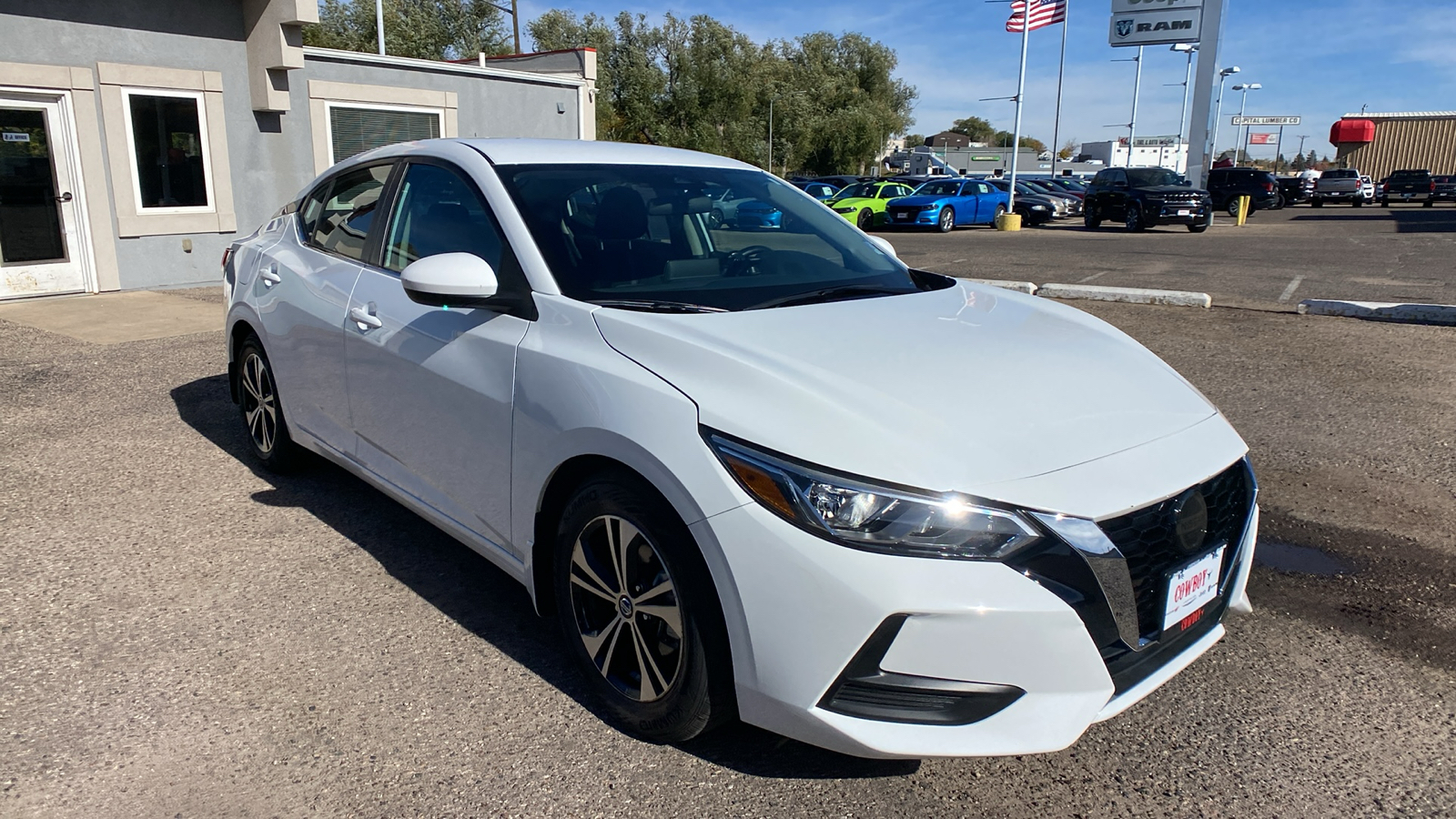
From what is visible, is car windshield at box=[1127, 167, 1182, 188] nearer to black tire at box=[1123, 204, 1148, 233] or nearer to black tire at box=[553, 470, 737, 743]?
black tire at box=[1123, 204, 1148, 233]

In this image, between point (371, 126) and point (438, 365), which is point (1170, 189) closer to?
point (371, 126)

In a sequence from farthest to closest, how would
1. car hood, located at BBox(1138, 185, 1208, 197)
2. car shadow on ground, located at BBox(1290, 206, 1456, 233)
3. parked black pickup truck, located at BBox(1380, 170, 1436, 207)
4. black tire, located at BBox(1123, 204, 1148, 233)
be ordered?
parked black pickup truck, located at BBox(1380, 170, 1436, 207) < black tire, located at BBox(1123, 204, 1148, 233) < car shadow on ground, located at BBox(1290, 206, 1456, 233) < car hood, located at BBox(1138, 185, 1208, 197)

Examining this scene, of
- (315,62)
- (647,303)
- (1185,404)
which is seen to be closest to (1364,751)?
→ (1185,404)

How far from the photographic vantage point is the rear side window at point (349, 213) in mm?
3914

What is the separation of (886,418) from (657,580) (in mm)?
715

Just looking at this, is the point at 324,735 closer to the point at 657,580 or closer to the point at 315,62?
the point at 657,580

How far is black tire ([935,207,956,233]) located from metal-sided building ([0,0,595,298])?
18052 mm

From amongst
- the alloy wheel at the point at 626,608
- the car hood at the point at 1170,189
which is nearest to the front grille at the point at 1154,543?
the alloy wheel at the point at 626,608

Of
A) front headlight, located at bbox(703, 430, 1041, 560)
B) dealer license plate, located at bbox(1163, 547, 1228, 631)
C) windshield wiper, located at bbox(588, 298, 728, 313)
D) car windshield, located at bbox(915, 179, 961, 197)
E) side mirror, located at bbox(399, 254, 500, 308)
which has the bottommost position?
dealer license plate, located at bbox(1163, 547, 1228, 631)

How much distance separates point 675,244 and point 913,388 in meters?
1.21

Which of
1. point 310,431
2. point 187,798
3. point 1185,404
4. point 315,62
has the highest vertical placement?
point 315,62

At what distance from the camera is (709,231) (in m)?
3.54

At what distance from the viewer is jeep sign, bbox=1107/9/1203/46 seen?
38281 mm

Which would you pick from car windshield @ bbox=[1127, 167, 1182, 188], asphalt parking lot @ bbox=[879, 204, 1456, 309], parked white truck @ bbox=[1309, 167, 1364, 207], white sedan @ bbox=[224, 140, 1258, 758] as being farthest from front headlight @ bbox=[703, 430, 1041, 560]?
parked white truck @ bbox=[1309, 167, 1364, 207]
